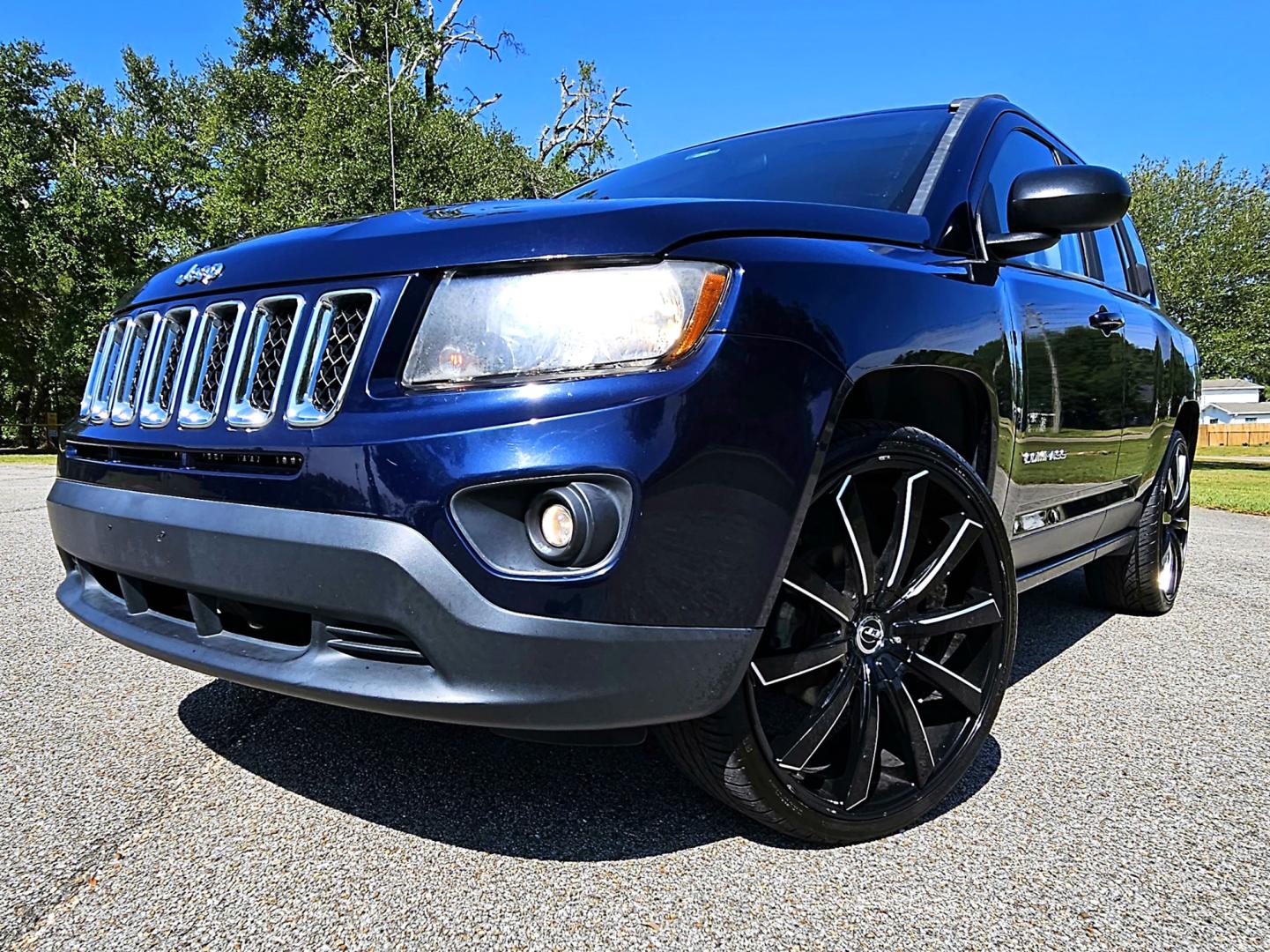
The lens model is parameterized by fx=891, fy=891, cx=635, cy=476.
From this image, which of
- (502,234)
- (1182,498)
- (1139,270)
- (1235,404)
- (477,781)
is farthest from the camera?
(1235,404)

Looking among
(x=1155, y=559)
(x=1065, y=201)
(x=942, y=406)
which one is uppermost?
(x=1065, y=201)

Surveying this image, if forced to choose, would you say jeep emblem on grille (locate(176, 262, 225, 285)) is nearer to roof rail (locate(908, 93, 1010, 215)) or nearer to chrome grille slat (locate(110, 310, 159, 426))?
chrome grille slat (locate(110, 310, 159, 426))

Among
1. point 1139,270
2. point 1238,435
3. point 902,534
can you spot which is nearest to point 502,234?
point 902,534

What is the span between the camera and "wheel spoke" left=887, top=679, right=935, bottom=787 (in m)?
1.92

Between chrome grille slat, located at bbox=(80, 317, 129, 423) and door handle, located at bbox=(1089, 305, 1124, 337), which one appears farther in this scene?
door handle, located at bbox=(1089, 305, 1124, 337)

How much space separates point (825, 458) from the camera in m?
1.73

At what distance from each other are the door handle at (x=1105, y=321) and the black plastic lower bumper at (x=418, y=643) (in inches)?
84.4

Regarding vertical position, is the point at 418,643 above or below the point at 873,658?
above

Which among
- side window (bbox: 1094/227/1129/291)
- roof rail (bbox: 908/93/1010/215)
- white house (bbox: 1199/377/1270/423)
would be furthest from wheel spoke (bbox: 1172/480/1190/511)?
white house (bbox: 1199/377/1270/423)

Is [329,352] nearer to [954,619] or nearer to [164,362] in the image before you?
[164,362]

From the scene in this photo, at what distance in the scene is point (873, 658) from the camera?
74.7 inches

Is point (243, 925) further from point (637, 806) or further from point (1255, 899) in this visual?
point (1255, 899)

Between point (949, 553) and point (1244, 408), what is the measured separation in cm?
9546

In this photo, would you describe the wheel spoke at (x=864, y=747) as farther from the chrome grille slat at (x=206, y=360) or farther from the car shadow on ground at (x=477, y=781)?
the chrome grille slat at (x=206, y=360)
